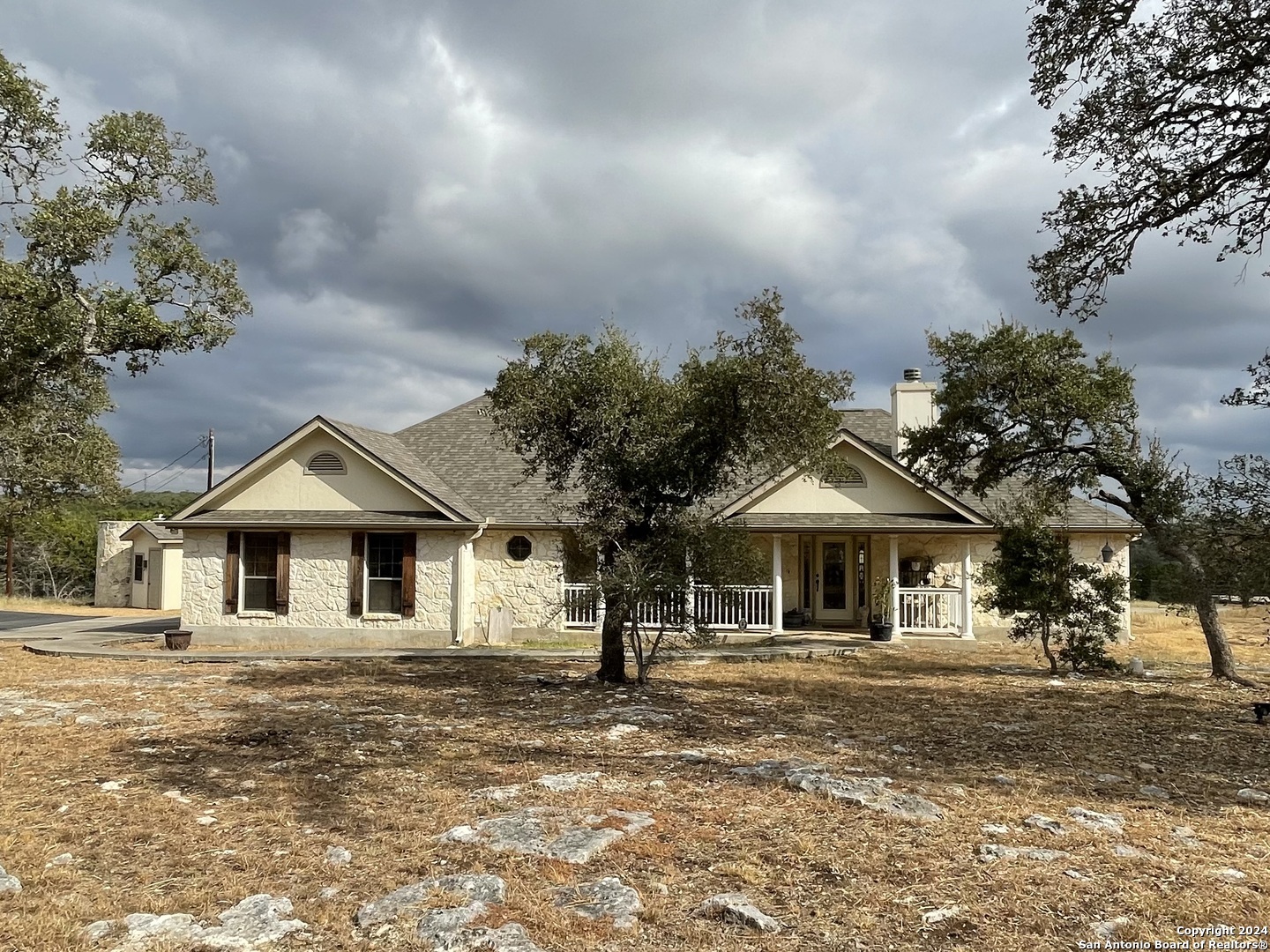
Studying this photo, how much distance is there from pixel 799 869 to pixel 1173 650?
1851 cm

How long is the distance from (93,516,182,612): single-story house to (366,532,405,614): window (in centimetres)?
1602

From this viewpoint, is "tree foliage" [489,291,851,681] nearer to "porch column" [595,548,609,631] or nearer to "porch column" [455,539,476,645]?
"porch column" [595,548,609,631]

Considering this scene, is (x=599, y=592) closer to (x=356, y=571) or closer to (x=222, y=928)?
(x=222, y=928)

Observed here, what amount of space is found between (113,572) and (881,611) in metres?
30.2

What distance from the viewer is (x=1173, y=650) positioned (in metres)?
19.4

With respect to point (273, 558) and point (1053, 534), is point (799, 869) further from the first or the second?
point (273, 558)

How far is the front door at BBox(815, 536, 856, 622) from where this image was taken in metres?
21.8

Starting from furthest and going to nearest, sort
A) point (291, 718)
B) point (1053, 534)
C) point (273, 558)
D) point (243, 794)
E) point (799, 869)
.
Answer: point (273, 558) → point (1053, 534) → point (291, 718) → point (243, 794) → point (799, 869)

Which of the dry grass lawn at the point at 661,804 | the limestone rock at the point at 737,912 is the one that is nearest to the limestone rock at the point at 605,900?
the dry grass lawn at the point at 661,804

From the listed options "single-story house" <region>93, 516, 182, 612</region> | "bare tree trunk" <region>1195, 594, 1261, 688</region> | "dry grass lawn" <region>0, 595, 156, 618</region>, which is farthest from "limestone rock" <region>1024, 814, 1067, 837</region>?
"single-story house" <region>93, 516, 182, 612</region>

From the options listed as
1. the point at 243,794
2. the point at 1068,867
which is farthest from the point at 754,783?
the point at 243,794

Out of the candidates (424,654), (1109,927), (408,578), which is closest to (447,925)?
(1109,927)

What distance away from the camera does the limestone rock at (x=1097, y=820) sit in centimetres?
581

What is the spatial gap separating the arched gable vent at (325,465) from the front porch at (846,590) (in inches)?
233
